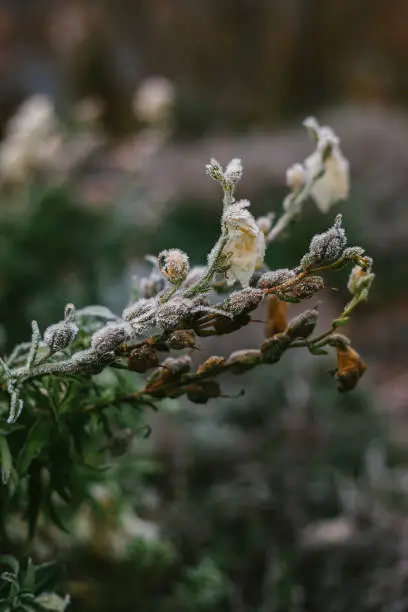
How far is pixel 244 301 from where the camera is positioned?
60 cm

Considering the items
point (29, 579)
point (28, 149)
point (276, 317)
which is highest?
point (28, 149)

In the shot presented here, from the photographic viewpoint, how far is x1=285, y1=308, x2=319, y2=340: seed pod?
2.14ft

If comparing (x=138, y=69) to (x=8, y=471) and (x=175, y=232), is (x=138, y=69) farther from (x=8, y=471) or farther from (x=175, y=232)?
(x=8, y=471)

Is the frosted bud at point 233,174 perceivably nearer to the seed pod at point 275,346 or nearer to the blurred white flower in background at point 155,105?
the seed pod at point 275,346

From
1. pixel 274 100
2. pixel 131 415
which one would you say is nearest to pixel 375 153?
pixel 274 100

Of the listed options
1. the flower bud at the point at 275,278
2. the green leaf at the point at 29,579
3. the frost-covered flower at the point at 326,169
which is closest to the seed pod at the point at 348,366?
the flower bud at the point at 275,278

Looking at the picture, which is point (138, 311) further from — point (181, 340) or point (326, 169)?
point (326, 169)

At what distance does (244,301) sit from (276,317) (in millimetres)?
135

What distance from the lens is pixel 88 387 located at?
0.77 m

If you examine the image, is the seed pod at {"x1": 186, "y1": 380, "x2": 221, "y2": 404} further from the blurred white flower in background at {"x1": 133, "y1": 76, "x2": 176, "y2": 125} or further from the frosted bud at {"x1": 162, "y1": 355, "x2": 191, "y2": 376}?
the blurred white flower in background at {"x1": 133, "y1": 76, "x2": 176, "y2": 125}

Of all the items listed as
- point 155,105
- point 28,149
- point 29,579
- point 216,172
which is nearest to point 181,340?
point 216,172

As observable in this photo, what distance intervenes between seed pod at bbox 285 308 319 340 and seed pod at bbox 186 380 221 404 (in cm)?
8

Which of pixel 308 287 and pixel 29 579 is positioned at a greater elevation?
pixel 308 287

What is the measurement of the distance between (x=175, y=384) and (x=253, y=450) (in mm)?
974
